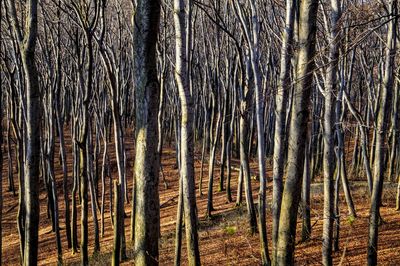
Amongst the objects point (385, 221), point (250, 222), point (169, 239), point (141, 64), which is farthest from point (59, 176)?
point (141, 64)

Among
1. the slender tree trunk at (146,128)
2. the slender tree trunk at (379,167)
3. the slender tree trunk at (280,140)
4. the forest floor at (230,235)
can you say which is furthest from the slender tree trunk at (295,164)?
the slender tree trunk at (379,167)

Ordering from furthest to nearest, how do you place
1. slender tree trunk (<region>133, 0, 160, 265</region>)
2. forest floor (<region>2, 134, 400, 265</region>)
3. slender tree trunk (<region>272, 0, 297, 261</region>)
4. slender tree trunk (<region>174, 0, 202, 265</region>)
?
1. forest floor (<region>2, 134, 400, 265</region>)
2. slender tree trunk (<region>272, 0, 297, 261</region>)
3. slender tree trunk (<region>174, 0, 202, 265</region>)
4. slender tree trunk (<region>133, 0, 160, 265</region>)

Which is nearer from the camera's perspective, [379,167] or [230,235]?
[379,167]

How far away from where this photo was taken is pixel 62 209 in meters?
19.2

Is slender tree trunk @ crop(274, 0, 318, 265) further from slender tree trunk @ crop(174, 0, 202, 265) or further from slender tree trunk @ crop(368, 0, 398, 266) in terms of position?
slender tree trunk @ crop(368, 0, 398, 266)

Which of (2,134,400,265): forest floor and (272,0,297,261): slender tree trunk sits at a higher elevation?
(272,0,297,261): slender tree trunk

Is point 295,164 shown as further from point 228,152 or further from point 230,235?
point 228,152

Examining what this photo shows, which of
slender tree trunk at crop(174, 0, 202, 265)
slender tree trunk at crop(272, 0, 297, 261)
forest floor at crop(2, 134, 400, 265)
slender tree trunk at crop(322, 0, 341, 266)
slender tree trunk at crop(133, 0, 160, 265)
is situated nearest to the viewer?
slender tree trunk at crop(133, 0, 160, 265)

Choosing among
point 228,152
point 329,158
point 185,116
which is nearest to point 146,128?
point 185,116

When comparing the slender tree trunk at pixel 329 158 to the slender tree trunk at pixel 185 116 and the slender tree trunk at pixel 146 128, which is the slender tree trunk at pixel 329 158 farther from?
the slender tree trunk at pixel 146 128

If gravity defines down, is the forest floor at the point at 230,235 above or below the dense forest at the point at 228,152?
below

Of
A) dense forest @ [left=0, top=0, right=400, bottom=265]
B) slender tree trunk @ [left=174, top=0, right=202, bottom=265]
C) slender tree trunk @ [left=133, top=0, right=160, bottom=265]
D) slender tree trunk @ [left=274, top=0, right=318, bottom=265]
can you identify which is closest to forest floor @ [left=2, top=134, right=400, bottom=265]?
dense forest @ [left=0, top=0, right=400, bottom=265]

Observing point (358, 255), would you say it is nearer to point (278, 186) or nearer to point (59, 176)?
point (278, 186)

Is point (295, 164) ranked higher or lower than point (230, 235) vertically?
higher
